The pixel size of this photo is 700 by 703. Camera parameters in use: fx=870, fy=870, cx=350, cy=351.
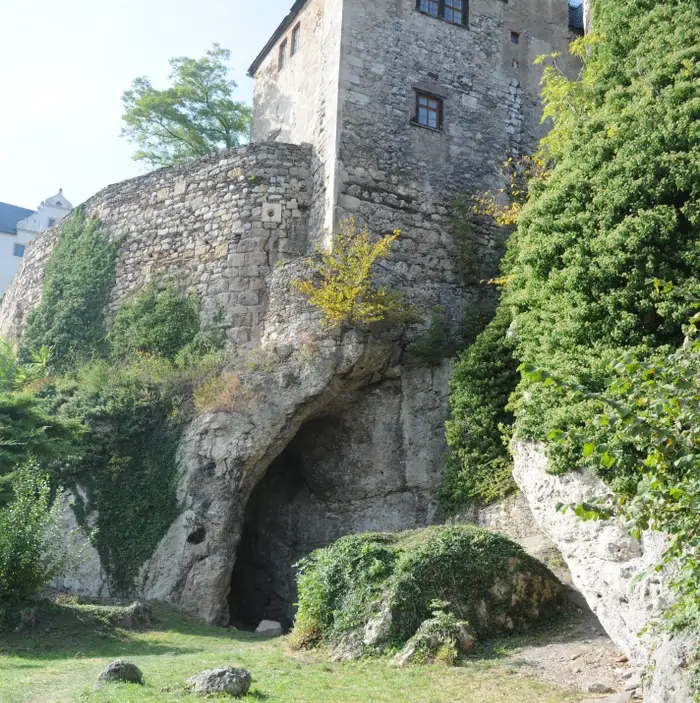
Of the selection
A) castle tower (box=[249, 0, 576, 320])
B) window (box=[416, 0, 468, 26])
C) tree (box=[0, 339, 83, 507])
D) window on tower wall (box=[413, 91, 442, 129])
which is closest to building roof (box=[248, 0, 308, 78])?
castle tower (box=[249, 0, 576, 320])

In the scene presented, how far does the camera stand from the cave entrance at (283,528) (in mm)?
15812

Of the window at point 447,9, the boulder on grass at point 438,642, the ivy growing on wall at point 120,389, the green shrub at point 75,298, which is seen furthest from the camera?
the green shrub at point 75,298

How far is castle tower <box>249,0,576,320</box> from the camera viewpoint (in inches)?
650

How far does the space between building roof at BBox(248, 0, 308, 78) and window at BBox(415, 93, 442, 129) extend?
399cm

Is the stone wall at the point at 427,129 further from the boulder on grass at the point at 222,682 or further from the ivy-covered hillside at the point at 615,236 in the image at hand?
the boulder on grass at the point at 222,682

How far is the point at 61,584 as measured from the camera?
1433 centimetres

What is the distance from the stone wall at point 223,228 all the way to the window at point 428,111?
234cm

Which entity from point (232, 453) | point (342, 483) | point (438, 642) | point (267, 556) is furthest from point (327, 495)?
point (438, 642)

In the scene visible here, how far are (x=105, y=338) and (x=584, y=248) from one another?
1118cm

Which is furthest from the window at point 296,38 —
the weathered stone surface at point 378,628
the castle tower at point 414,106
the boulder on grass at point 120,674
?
the boulder on grass at point 120,674

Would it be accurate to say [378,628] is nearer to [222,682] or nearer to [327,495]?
[222,682]

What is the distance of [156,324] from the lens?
1734 cm

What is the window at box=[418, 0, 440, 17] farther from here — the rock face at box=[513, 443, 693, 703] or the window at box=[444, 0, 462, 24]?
the rock face at box=[513, 443, 693, 703]

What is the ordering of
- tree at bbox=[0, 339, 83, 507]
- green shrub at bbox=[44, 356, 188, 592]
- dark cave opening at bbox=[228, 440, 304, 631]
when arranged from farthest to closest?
dark cave opening at bbox=[228, 440, 304, 631]
green shrub at bbox=[44, 356, 188, 592]
tree at bbox=[0, 339, 83, 507]
